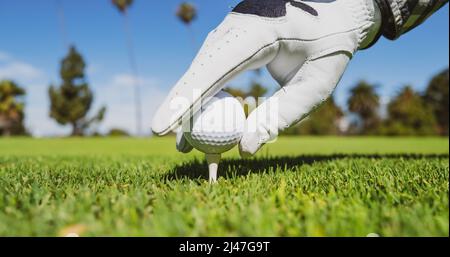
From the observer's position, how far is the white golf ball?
2084 millimetres

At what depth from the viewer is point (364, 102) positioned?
65312 millimetres

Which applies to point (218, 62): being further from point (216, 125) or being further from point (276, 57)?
point (276, 57)

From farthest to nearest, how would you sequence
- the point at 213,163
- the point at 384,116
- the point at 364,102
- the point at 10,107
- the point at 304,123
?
the point at 364,102 → the point at 384,116 → the point at 10,107 → the point at 304,123 → the point at 213,163

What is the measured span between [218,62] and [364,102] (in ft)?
224

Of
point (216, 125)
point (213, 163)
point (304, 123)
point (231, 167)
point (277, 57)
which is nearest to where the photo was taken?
point (216, 125)

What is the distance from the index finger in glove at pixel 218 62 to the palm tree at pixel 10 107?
47855mm

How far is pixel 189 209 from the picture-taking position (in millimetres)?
1598

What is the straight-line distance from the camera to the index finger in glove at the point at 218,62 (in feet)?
6.57

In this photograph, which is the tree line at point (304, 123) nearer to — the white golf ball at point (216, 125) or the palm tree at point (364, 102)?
the palm tree at point (364, 102)

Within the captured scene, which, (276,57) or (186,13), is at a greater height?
(186,13)

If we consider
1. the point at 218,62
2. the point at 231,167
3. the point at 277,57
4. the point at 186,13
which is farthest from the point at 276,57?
the point at 186,13

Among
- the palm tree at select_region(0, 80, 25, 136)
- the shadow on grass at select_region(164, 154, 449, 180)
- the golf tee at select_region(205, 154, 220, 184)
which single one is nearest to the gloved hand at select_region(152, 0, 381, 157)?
the golf tee at select_region(205, 154, 220, 184)

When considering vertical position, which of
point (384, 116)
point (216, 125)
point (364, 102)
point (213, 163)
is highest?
point (364, 102)
